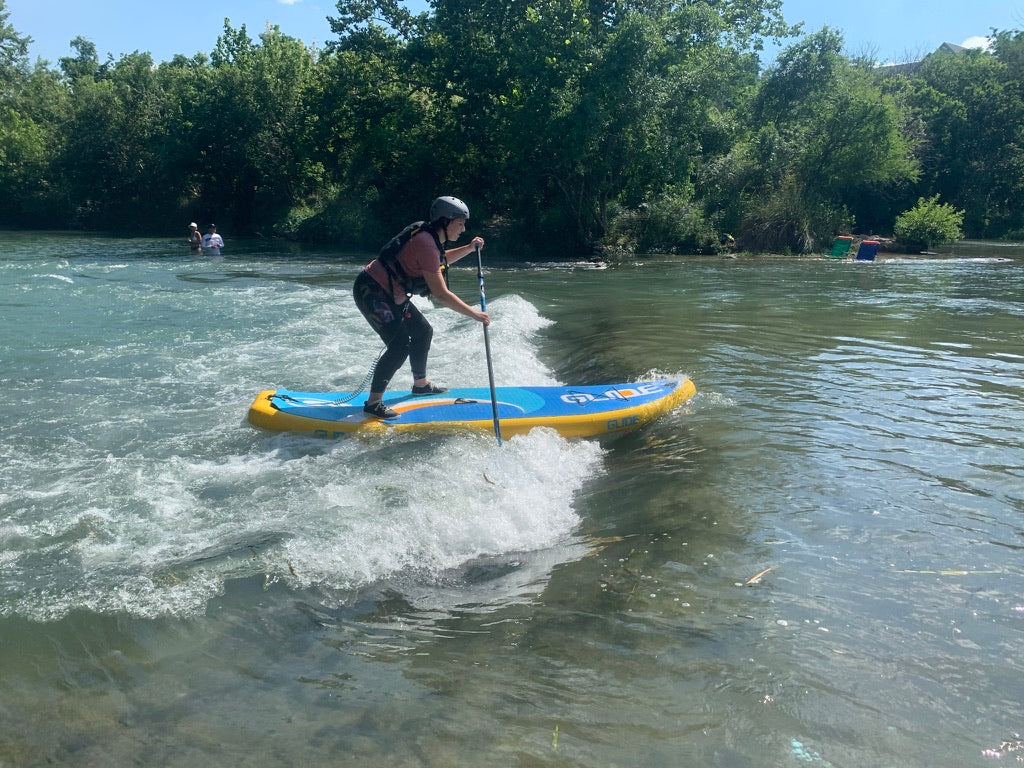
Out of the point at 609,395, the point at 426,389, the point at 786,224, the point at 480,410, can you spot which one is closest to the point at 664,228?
the point at 786,224

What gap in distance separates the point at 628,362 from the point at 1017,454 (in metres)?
4.20

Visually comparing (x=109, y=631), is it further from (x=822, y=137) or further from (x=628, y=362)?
(x=822, y=137)

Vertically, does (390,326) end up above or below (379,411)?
above

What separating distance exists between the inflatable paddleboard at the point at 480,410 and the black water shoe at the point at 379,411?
5 centimetres

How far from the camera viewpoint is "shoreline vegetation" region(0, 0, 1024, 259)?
23.1 meters

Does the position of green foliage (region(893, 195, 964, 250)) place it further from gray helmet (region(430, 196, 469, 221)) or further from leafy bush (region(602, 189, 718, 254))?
gray helmet (region(430, 196, 469, 221))

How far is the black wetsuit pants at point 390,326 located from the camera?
6.10 metres

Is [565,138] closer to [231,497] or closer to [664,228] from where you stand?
[664,228]

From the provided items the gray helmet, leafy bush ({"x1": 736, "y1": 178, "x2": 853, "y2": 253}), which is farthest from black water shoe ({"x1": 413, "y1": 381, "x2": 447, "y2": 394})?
leafy bush ({"x1": 736, "y1": 178, "x2": 853, "y2": 253})


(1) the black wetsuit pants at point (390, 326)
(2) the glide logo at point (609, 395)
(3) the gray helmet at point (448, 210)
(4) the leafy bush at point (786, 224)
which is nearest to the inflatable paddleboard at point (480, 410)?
(2) the glide logo at point (609, 395)

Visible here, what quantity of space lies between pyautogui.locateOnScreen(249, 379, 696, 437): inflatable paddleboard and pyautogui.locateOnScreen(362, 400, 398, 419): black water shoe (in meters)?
0.05

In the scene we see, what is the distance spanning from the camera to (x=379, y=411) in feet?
20.7

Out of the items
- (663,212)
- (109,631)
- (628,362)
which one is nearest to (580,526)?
(109,631)

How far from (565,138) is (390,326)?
60.0ft
